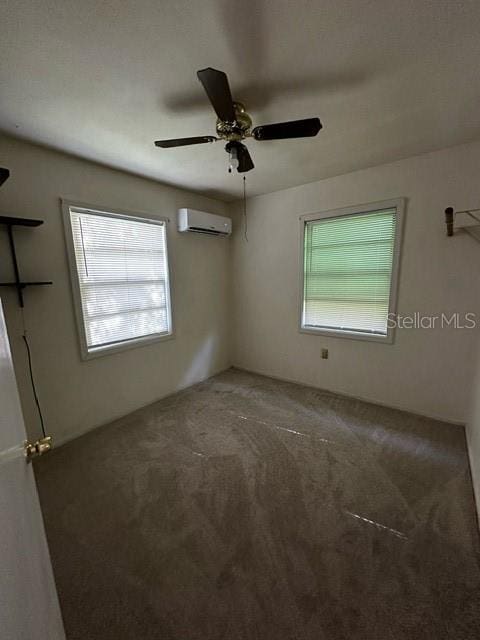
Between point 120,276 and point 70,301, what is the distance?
53 centimetres

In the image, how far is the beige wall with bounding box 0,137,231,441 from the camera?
6.49 feet

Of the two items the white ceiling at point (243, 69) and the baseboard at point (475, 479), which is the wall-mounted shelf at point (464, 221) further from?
the baseboard at point (475, 479)

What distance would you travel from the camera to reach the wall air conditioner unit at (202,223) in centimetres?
297

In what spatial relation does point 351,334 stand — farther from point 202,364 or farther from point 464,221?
point 202,364

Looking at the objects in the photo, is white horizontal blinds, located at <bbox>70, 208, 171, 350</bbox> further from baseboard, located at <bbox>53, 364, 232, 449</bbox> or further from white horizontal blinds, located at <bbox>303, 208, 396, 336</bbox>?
white horizontal blinds, located at <bbox>303, 208, 396, 336</bbox>

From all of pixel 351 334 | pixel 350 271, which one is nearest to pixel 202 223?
pixel 350 271

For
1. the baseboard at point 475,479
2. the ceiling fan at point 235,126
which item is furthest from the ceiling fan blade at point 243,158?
the baseboard at point 475,479

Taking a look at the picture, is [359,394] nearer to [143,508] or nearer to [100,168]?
[143,508]

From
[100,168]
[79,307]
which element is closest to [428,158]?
[100,168]

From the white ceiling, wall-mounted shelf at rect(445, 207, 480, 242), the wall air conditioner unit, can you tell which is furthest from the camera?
the wall air conditioner unit

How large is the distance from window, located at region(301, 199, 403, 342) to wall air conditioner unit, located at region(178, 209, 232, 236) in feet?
3.30

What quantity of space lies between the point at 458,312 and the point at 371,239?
3.38 ft

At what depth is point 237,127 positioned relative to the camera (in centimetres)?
151

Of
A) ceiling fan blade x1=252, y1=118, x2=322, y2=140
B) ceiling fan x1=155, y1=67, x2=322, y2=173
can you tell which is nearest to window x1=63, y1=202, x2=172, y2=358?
ceiling fan x1=155, y1=67, x2=322, y2=173
